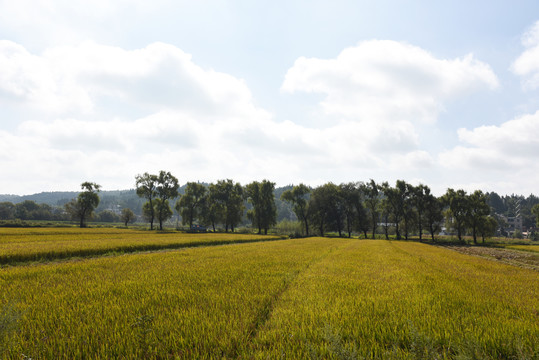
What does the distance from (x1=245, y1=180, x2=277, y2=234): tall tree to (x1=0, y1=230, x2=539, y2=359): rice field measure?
241 ft

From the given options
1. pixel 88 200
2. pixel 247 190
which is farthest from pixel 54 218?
pixel 247 190

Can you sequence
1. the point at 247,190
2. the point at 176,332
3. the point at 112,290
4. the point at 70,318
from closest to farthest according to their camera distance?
the point at 176,332 < the point at 70,318 < the point at 112,290 < the point at 247,190

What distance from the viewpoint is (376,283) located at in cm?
975

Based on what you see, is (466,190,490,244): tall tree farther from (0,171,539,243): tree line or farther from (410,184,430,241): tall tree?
(410,184,430,241): tall tree

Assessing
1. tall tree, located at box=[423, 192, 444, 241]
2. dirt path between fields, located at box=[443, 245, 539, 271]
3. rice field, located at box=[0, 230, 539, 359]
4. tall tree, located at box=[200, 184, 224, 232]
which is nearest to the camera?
rice field, located at box=[0, 230, 539, 359]

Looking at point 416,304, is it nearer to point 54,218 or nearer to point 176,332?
point 176,332

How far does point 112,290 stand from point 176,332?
5039 millimetres

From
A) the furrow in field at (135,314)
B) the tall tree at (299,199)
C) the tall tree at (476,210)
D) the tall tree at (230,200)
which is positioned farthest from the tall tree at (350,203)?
the furrow in field at (135,314)

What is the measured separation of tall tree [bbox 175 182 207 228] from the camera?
88.9 meters

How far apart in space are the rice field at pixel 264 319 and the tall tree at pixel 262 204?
73369mm

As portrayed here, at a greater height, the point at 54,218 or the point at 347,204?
the point at 347,204

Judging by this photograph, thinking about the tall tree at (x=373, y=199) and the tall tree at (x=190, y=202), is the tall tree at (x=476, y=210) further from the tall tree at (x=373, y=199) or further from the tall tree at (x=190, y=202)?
the tall tree at (x=190, y=202)

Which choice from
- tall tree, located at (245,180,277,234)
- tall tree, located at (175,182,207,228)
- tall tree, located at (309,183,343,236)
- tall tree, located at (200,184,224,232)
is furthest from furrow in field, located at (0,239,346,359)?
tall tree, located at (175,182,207,228)

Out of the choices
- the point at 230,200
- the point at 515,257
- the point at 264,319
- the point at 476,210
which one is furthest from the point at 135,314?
the point at 476,210
